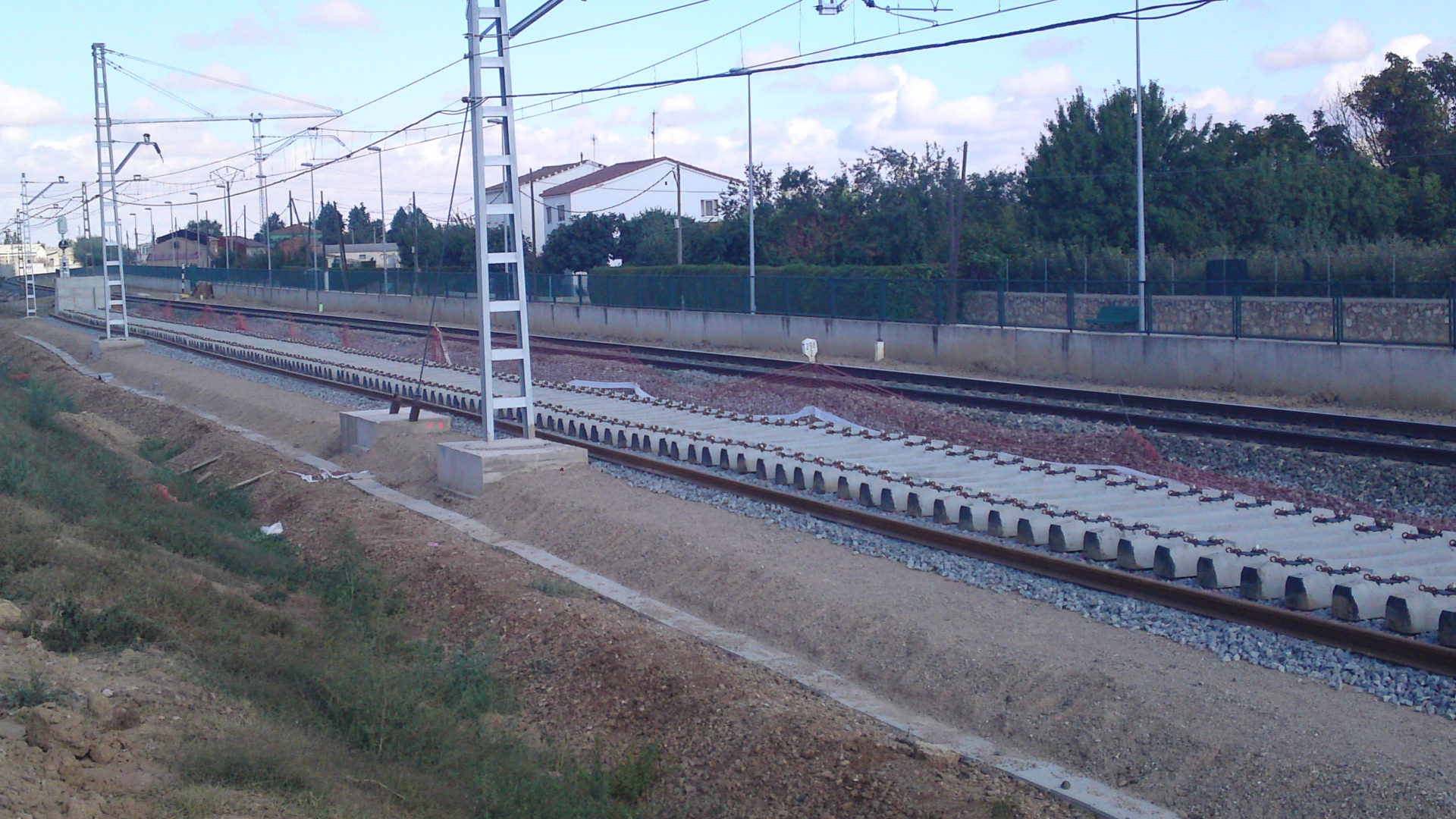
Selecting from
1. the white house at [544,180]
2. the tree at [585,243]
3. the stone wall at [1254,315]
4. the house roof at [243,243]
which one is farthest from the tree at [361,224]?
the stone wall at [1254,315]

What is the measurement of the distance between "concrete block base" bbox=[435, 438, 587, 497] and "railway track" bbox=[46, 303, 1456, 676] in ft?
2.85

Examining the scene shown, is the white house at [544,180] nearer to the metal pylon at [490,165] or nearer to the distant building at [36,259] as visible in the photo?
the distant building at [36,259]

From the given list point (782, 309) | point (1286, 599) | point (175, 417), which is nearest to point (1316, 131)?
point (782, 309)

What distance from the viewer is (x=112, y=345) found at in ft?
131

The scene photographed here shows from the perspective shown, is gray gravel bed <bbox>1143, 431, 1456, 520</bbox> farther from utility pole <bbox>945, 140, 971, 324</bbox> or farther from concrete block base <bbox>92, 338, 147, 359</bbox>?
concrete block base <bbox>92, 338, 147, 359</bbox>

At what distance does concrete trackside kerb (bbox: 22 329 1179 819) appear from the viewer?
6219mm

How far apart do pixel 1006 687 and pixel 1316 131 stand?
5926 cm

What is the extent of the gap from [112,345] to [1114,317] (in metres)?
31.1

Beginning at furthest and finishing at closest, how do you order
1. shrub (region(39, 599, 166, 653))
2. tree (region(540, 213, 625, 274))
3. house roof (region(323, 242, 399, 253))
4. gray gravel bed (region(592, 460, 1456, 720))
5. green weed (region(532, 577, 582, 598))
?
house roof (region(323, 242, 399, 253))
tree (region(540, 213, 625, 274))
green weed (region(532, 577, 582, 598))
shrub (region(39, 599, 166, 653))
gray gravel bed (region(592, 460, 1456, 720))

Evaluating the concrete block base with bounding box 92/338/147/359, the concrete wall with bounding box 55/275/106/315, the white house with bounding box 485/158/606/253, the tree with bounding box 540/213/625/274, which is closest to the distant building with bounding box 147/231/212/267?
the white house with bounding box 485/158/606/253

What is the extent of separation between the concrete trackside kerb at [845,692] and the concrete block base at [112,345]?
100.0 ft

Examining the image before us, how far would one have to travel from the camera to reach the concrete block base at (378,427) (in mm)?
18250

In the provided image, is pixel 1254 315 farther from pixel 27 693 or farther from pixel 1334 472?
pixel 27 693

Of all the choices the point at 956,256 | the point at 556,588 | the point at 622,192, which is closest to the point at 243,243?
the point at 622,192
